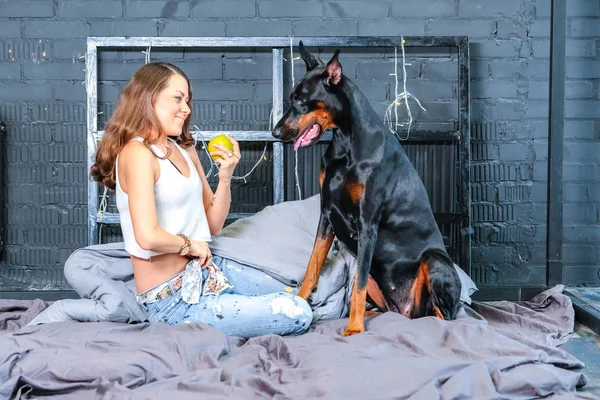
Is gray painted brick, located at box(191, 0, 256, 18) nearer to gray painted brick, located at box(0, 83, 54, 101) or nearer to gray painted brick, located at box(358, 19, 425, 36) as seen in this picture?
gray painted brick, located at box(358, 19, 425, 36)

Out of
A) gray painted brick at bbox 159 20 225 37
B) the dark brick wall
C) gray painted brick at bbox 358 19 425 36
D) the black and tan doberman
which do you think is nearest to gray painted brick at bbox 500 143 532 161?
the dark brick wall

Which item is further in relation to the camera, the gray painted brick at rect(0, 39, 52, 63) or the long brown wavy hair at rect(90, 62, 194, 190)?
the gray painted brick at rect(0, 39, 52, 63)

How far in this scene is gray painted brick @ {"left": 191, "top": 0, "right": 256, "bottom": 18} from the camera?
361 centimetres

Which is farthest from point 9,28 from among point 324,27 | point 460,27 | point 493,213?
point 493,213

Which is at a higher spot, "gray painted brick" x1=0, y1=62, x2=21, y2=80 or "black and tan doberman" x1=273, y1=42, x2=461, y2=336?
"gray painted brick" x1=0, y1=62, x2=21, y2=80

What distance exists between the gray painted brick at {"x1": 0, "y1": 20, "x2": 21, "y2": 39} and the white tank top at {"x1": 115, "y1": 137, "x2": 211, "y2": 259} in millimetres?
1725

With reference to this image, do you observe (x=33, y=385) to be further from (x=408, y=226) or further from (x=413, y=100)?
(x=413, y=100)

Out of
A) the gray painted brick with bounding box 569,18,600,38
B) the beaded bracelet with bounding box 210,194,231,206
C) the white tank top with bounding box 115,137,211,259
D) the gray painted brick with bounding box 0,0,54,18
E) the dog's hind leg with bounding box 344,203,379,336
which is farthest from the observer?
the gray painted brick with bounding box 569,18,600,38

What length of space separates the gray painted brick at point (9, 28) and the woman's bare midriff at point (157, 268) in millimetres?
1909

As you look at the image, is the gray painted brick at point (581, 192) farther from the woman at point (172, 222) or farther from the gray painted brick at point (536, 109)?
the woman at point (172, 222)

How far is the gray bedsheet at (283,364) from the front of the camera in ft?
6.08

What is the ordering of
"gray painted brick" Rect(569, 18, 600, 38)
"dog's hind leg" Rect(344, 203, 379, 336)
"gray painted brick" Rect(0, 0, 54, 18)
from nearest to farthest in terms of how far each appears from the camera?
"dog's hind leg" Rect(344, 203, 379, 336) → "gray painted brick" Rect(0, 0, 54, 18) → "gray painted brick" Rect(569, 18, 600, 38)

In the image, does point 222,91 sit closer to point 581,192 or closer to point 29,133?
point 29,133

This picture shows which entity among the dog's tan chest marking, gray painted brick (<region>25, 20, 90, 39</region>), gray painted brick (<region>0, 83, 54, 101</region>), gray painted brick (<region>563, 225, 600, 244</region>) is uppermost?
gray painted brick (<region>25, 20, 90, 39</region>)
